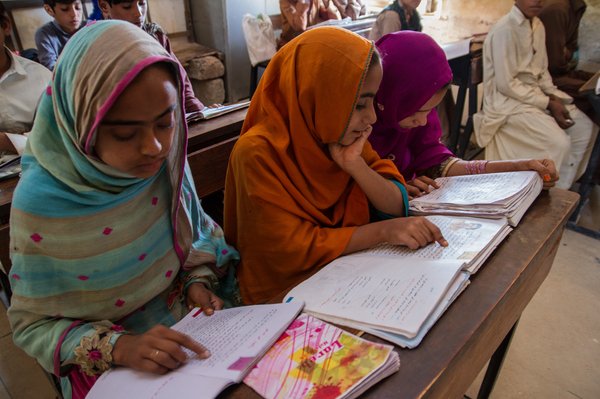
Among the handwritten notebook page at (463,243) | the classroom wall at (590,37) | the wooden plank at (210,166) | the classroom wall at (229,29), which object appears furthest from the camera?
the classroom wall at (229,29)

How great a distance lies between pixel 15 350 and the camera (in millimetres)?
1784

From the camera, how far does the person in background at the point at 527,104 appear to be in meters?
2.68

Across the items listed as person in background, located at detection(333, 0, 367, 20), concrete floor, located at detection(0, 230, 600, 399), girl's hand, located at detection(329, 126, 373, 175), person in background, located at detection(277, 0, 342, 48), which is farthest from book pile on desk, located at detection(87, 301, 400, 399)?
person in background, located at detection(333, 0, 367, 20)

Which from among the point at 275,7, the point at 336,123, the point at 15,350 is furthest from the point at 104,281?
the point at 275,7

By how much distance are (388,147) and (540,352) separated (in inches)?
46.7

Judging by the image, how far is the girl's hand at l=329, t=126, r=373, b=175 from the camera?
106cm

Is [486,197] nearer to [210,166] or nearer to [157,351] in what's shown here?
[157,351]

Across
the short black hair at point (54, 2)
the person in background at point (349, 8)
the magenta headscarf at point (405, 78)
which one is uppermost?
Answer: the short black hair at point (54, 2)

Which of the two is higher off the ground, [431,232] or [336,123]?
[336,123]

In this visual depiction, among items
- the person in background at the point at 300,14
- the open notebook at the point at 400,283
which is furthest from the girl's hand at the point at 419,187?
the person in background at the point at 300,14

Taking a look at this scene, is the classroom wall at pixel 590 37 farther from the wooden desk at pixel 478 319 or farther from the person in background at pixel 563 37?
the wooden desk at pixel 478 319

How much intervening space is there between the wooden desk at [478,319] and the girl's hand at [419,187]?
0.93 feet

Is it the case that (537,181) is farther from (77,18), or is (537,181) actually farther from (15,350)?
(77,18)

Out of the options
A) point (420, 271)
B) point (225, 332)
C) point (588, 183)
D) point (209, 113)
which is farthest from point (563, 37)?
point (225, 332)
